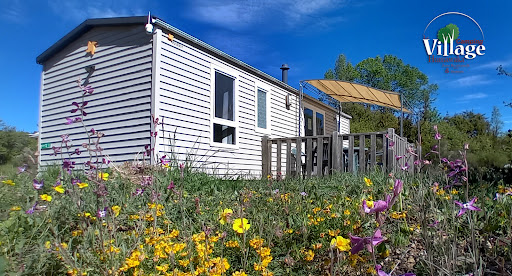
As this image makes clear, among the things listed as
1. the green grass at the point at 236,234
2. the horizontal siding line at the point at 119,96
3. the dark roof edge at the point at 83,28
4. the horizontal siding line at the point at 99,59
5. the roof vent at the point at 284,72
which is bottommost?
the green grass at the point at 236,234

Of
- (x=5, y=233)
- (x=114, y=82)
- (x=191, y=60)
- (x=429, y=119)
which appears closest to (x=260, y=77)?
(x=191, y=60)

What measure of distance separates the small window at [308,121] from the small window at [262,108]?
3.37 metres

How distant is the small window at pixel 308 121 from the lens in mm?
12382

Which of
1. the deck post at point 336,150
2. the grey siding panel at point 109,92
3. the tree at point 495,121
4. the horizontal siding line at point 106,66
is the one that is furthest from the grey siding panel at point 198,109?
the tree at point 495,121

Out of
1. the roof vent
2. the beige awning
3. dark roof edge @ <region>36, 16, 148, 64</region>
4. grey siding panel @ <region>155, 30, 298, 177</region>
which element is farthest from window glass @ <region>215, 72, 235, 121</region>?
the roof vent

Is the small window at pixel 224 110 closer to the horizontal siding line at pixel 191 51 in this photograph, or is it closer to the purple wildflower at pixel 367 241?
the horizontal siding line at pixel 191 51

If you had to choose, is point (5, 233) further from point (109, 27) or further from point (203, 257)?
point (109, 27)

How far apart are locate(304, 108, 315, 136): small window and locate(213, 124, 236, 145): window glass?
5.07 metres

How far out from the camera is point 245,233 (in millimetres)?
1315

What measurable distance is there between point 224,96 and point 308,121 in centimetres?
559

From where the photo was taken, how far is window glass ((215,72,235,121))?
756 cm

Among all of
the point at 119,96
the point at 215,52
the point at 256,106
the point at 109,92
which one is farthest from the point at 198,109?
the point at 256,106

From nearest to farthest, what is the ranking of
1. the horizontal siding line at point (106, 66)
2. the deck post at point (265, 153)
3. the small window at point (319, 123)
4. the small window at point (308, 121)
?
the horizontal siding line at point (106, 66), the deck post at point (265, 153), the small window at point (308, 121), the small window at point (319, 123)

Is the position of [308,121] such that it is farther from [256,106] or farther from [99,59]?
[99,59]
